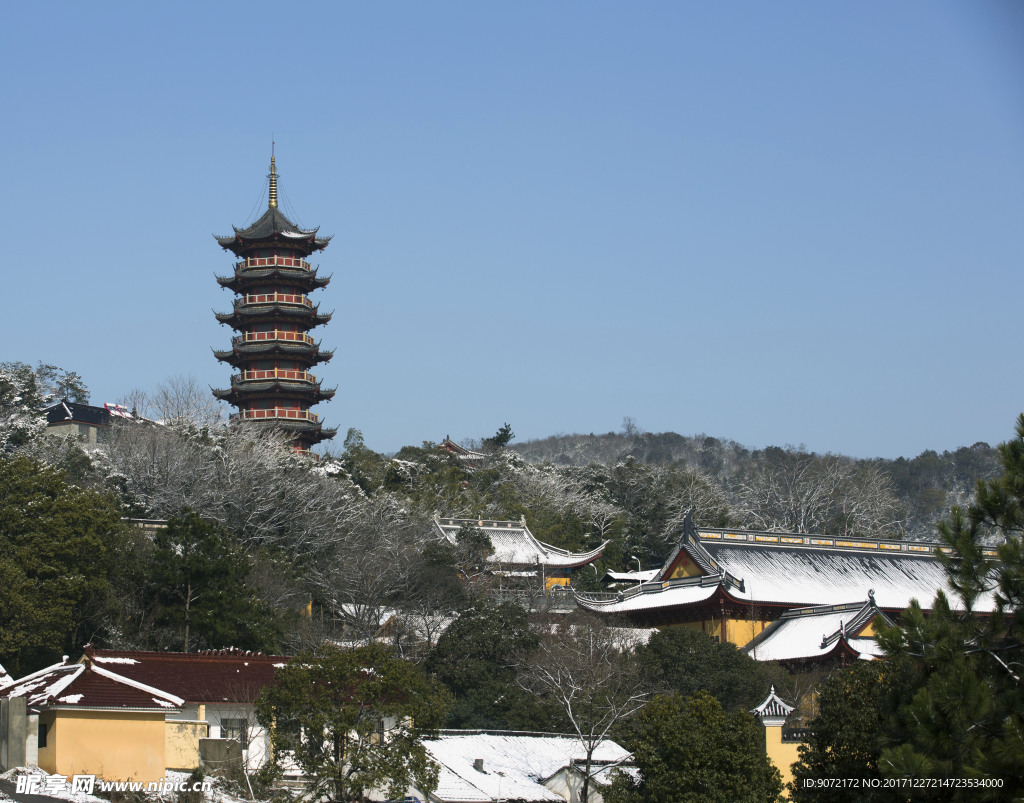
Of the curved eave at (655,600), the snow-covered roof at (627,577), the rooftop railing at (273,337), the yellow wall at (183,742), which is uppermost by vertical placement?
the rooftop railing at (273,337)

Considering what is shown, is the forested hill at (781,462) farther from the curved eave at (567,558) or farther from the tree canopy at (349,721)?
the tree canopy at (349,721)

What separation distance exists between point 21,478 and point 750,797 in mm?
17556

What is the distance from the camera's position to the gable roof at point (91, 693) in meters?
19.4

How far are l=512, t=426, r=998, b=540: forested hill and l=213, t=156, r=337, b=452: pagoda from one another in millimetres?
16311

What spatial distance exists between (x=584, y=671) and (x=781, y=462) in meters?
40.8

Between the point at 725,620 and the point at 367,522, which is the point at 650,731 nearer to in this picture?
the point at 725,620

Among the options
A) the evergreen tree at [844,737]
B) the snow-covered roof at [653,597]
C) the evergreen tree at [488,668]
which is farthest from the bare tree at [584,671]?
the evergreen tree at [844,737]

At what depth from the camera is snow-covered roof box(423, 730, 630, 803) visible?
21969mm

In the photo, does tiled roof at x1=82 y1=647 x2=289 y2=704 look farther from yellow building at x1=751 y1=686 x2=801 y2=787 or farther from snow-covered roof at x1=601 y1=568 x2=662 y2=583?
snow-covered roof at x1=601 y1=568 x2=662 y2=583

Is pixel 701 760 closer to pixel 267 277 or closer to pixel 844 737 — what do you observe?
pixel 844 737

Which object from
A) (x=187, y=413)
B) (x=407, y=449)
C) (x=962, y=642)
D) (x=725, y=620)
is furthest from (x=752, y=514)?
(x=962, y=642)

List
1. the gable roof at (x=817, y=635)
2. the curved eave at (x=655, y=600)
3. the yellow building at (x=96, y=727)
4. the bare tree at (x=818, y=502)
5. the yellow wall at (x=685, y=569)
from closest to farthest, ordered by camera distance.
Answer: the yellow building at (x=96, y=727)
the gable roof at (x=817, y=635)
the curved eave at (x=655, y=600)
the yellow wall at (x=685, y=569)
the bare tree at (x=818, y=502)

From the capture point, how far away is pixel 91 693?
19.7 metres

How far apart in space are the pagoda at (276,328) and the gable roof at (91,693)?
3152cm
